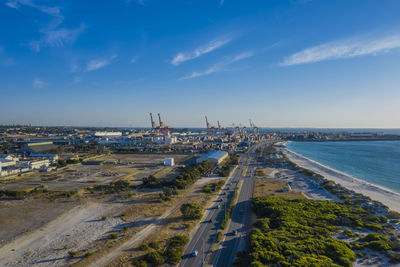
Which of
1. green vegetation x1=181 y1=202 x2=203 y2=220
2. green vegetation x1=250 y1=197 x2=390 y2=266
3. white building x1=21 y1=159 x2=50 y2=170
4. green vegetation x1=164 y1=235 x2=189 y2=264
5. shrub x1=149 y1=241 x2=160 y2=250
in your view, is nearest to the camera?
green vegetation x1=250 y1=197 x2=390 y2=266

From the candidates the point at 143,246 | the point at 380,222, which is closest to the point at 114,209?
the point at 143,246

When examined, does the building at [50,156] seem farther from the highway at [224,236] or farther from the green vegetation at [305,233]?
the green vegetation at [305,233]

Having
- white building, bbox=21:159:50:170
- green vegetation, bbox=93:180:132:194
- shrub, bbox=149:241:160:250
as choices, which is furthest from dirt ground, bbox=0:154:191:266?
white building, bbox=21:159:50:170

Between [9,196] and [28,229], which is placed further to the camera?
[9,196]

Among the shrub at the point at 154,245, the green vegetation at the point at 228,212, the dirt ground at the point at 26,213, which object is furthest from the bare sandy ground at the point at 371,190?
the dirt ground at the point at 26,213

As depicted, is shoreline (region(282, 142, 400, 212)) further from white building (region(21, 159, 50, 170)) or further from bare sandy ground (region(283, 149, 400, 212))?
white building (region(21, 159, 50, 170))

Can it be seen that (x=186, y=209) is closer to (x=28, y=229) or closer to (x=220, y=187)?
(x=220, y=187)

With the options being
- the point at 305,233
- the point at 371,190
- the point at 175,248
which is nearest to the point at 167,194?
the point at 175,248
